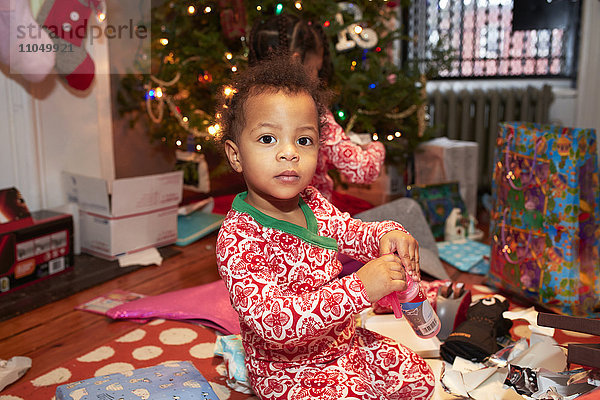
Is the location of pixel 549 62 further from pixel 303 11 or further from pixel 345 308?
pixel 345 308

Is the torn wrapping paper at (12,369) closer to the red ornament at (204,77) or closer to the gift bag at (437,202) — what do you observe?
the red ornament at (204,77)

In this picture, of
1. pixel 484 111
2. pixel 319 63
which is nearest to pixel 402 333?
pixel 319 63

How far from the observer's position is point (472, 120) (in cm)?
354

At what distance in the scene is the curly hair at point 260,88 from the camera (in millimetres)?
1027

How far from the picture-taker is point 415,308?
1.05 meters

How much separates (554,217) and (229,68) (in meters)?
1.35

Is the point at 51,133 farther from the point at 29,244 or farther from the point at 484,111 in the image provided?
the point at 484,111

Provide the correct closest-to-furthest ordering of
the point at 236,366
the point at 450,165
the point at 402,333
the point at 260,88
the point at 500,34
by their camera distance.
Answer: the point at 260,88 < the point at 236,366 < the point at 402,333 < the point at 450,165 < the point at 500,34

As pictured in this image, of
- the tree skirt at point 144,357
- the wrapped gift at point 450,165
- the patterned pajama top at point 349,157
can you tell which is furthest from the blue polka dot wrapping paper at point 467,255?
the tree skirt at point 144,357

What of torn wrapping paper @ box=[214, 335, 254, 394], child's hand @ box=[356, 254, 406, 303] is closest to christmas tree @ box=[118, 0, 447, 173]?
torn wrapping paper @ box=[214, 335, 254, 394]

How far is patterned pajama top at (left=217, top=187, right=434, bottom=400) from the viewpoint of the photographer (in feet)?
3.05

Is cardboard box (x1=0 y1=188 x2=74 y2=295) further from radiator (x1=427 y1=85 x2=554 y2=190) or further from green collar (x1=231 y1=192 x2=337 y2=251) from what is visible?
radiator (x1=427 y1=85 x2=554 y2=190)

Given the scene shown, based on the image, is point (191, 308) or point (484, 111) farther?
point (484, 111)

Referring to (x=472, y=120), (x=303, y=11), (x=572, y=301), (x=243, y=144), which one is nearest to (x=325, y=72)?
(x=303, y=11)
